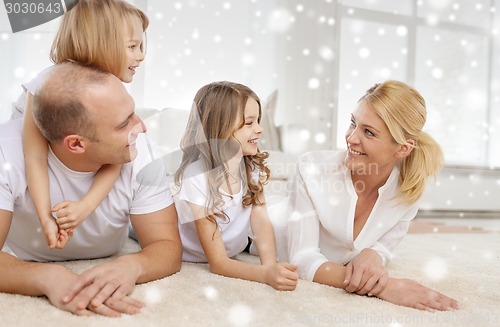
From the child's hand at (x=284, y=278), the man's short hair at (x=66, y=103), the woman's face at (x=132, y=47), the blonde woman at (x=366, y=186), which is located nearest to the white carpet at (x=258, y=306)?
the child's hand at (x=284, y=278)

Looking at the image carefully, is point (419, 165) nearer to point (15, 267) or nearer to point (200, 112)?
point (200, 112)

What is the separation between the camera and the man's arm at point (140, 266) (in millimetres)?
868

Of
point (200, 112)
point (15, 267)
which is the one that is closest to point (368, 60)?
point (200, 112)

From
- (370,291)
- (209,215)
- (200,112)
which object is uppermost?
(200,112)

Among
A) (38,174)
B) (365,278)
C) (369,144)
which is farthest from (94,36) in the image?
(365,278)

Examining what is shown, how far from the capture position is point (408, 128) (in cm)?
122

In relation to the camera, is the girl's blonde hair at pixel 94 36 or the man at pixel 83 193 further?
the girl's blonde hair at pixel 94 36

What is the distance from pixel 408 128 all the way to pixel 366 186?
0.20 meters

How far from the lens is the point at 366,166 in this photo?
1270mm

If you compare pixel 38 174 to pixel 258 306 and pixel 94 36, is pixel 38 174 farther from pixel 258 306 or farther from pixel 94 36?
pixel 258 306

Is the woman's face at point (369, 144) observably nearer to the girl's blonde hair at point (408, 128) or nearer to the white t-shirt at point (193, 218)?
the girl's blonde hair at point (408, 128)

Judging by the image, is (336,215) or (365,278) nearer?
(365,278)

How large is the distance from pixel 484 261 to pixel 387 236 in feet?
1.45

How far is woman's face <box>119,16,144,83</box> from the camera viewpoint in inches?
48.9
